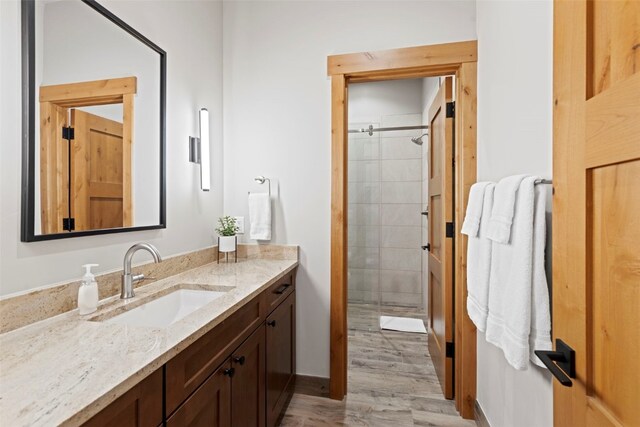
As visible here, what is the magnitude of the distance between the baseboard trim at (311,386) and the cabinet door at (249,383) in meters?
0.65

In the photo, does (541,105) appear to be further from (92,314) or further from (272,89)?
(92,314)

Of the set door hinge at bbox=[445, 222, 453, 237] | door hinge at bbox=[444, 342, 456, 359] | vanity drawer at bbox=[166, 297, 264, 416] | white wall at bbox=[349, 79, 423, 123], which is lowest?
door hinge at bbox=[444, 342, 456, 359]

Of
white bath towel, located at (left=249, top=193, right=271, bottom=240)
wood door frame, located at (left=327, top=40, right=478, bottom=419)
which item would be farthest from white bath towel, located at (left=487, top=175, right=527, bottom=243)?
white bath towel, located at (left=249, top=193, right=271, bottom=240)

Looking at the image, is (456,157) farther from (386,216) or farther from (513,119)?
(386,216)

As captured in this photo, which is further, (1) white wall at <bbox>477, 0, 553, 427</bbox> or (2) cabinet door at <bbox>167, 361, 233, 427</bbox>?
(1) white wall at <bbox>477, 0, 553, 427</bbox>

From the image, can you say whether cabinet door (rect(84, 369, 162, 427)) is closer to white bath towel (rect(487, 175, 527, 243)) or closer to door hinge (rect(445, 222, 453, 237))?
white bath towel (rect(487, 175, 527, 243))

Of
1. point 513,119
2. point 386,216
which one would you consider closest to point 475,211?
point 513,119

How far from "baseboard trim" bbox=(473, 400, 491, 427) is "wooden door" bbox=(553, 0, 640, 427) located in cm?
111

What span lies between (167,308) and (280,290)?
611mm

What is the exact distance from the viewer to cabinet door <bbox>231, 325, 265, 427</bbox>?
1.26 metres

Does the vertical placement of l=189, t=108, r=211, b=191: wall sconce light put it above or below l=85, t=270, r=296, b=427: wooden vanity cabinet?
above

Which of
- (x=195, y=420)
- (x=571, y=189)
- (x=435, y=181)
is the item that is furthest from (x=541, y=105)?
(x=195, y=420)

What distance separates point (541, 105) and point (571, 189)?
0.52m

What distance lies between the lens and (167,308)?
1.45m
